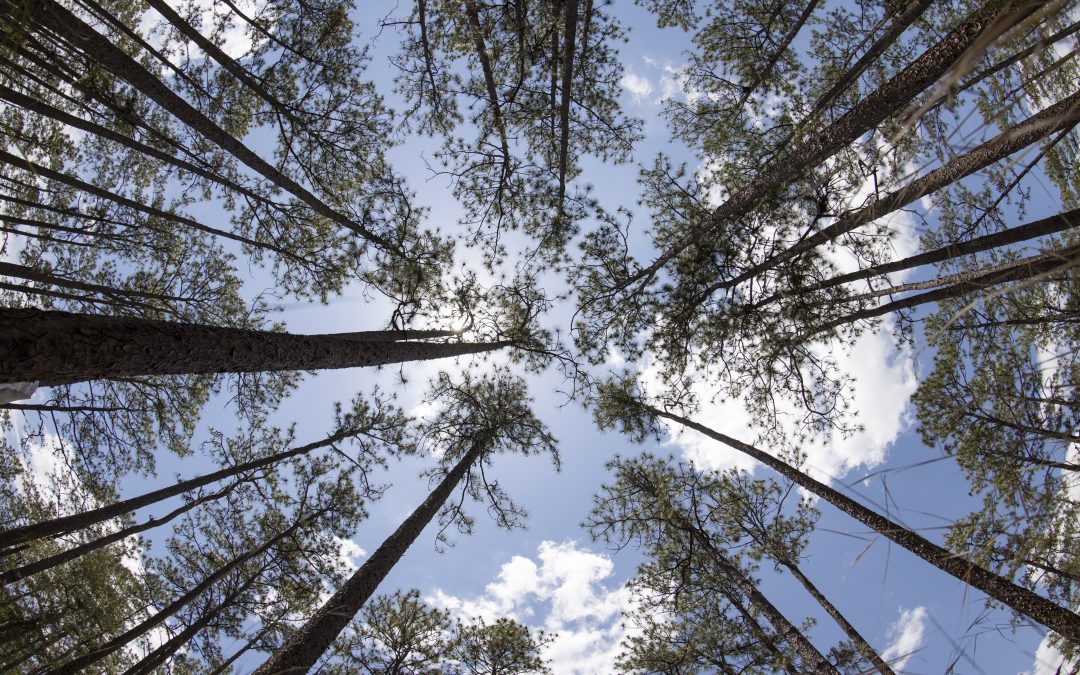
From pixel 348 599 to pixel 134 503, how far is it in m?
2.88

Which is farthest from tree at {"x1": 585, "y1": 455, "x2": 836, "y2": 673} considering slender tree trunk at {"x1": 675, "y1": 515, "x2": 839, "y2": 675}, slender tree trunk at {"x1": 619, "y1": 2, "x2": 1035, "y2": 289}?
A: slender tree trunk at {"x1": 619, "y1": 2, "x2": 1035, "y2": 289}

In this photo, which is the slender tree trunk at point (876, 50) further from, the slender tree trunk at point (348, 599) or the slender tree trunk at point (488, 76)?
the slender tree trunk at point (348, 599)

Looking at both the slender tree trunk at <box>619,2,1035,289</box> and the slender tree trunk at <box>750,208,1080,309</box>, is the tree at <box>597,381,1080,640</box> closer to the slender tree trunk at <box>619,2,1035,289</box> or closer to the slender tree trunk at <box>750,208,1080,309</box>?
the slender tree trunk at <box>750,208,1080,309</box>

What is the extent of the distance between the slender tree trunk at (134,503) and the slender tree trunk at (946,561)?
23.7ft

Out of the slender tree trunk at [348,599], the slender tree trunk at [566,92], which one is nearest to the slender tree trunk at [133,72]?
the slender tree trunk at [566,92]

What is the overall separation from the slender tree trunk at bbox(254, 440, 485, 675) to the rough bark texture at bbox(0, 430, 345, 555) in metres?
2.01

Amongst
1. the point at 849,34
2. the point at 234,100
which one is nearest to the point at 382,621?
the point at 234,100

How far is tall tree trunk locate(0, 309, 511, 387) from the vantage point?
3.26m

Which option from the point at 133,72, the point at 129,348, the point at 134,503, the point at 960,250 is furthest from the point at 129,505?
the point at 960,250

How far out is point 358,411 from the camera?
29.6 ft

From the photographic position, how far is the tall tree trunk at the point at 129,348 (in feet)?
A: 10.7

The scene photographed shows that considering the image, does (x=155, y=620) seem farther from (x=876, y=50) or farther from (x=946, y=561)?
(x=876, y=50)

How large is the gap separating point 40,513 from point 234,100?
7.18 m

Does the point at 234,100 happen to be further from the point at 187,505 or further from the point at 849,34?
the point at 849,34
